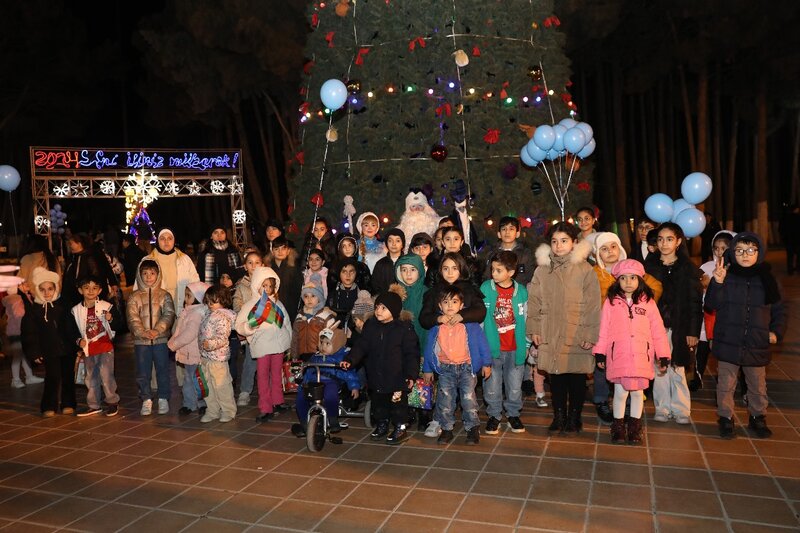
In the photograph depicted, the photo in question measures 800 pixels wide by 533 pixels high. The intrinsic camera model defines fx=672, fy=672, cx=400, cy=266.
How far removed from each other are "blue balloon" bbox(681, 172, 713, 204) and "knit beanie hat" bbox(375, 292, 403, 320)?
3477 mm

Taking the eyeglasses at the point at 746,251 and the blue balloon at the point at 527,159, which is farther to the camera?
the blue balloon at the point at 527,159

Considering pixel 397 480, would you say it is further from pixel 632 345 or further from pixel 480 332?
pixel 632 345

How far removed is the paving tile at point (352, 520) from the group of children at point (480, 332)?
143cm

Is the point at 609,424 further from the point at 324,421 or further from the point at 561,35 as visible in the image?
the point at 561,35

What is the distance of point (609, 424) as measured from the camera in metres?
5.90

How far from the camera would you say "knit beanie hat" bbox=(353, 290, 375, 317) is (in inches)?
244

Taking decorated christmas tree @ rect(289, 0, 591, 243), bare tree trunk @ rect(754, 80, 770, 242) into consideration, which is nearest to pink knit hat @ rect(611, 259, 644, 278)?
decorated christmas tree @ rect(289, 0, 591, 243)

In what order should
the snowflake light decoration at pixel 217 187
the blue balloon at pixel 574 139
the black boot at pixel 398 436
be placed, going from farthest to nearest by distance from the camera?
1. the snowflake light decoration at pixel 217 187
2. the blue balloon at pixel 574 139
3. the black boot at pixel 398 436

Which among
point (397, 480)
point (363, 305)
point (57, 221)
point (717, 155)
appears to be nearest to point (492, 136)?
point (363, 305)

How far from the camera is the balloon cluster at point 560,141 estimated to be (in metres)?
7.43

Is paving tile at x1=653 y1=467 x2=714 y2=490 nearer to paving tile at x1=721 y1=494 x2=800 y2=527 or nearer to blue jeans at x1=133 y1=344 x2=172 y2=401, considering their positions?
paving tile at x1=721 y1=494 x2=800 y2=527

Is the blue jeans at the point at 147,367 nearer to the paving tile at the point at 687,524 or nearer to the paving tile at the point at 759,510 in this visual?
the paving tile at the point at 687,524

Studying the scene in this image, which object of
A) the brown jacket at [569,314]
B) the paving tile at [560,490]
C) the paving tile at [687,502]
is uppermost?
the brown jacket at [569,314]

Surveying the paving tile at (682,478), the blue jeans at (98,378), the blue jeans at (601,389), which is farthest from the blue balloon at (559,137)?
the blue jeans at (98,378)
